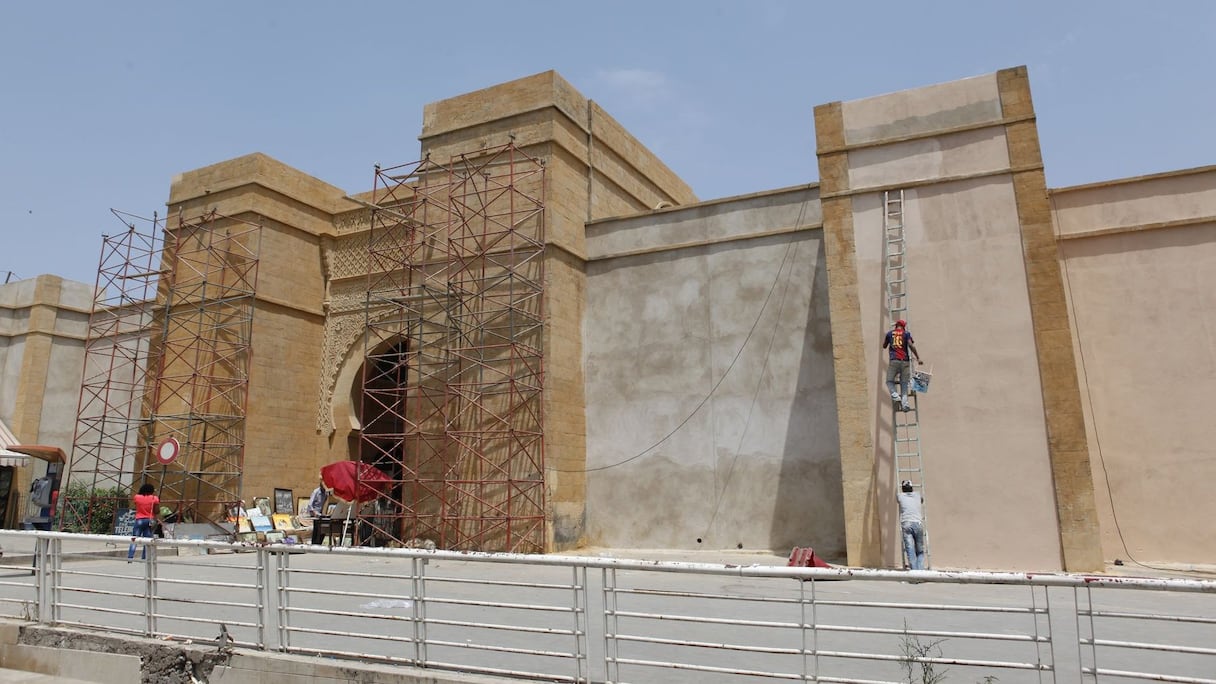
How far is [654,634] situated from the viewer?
18.5ft

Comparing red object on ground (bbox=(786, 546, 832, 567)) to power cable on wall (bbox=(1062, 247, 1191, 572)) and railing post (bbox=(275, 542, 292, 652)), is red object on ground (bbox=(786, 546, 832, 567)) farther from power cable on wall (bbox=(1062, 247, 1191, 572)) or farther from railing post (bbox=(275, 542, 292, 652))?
railing post (bbox=(275, 542, 292, 652))

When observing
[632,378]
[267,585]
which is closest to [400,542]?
[632,378]

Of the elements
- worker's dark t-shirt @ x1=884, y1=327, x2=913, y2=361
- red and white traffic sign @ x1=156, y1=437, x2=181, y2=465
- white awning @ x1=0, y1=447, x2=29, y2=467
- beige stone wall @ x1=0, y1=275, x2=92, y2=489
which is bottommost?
red and white traffic sign @ x1=156, y1=437, x2=181, y2=465

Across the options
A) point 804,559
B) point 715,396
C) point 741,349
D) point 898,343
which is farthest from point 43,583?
point 741,349

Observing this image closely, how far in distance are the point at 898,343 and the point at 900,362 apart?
0.81ft

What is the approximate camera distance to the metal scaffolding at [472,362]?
12.5 m

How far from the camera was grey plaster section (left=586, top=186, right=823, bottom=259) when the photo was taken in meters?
12.6

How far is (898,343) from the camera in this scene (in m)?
9.91

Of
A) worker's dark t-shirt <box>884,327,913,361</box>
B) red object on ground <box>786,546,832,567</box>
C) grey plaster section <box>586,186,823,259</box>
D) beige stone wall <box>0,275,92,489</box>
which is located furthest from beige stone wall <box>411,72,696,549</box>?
beige stone wall <box>0,275,92,489</box>

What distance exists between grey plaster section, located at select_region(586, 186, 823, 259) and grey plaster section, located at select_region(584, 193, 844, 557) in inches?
1.4

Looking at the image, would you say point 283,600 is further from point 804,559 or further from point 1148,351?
point 1148,351

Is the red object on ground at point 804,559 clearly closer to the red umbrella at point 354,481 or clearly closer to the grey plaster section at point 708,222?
the grey plaster section at point 708,222

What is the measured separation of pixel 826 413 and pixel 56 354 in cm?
1935

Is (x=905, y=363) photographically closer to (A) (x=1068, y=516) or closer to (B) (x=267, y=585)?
(A) (x=1068, y=516)
